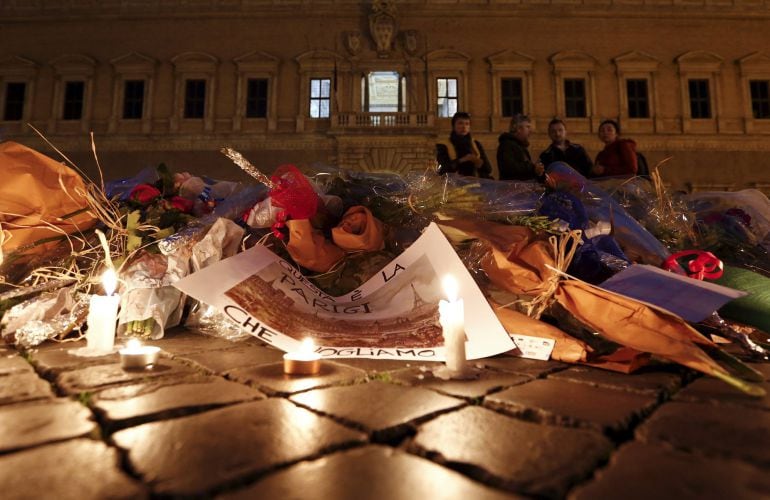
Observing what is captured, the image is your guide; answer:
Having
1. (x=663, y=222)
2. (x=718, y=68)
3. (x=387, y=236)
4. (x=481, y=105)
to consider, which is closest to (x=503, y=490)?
(x=387, y=236)

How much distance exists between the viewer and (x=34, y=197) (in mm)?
1901

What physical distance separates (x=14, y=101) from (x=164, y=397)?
1984cm

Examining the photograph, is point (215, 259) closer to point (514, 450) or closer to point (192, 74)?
point (514, 450)

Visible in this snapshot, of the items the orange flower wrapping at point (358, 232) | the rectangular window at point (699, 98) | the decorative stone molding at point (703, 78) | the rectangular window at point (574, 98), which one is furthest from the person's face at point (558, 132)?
the rectangular window at point (699, 98)

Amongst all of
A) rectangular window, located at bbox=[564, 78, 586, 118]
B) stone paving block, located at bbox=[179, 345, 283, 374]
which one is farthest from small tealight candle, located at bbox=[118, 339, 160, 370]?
rectangular window, located at bbox=[564, 78, 586, 118]

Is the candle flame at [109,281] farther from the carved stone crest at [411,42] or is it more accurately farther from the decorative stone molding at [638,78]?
the decorative stone molding at [638,78]

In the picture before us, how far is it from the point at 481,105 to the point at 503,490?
15110 millimetres

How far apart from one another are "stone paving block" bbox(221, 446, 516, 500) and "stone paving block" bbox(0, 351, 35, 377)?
47.4 inches

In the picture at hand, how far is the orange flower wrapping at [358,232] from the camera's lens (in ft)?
6.25

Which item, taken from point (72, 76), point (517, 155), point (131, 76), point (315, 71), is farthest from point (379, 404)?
point (72, 76)

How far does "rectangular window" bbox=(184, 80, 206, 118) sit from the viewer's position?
14344mm

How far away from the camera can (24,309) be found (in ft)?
5.82

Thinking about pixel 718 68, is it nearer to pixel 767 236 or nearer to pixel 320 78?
pixel 320 78

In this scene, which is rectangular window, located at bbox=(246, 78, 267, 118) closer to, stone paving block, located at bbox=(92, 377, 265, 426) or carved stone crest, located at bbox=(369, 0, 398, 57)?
carved stone crest, located at bbox=(369, 0, 398, 57)
